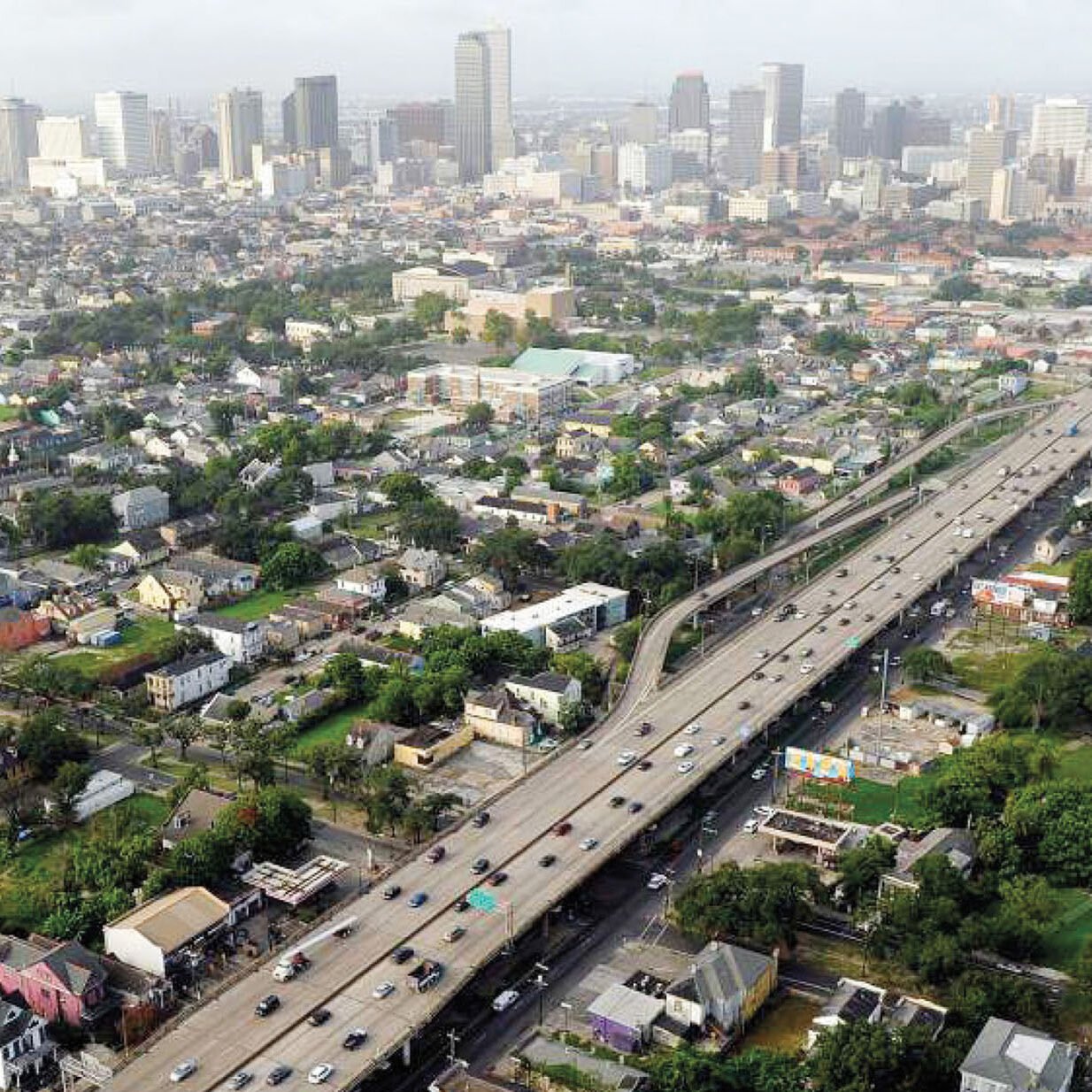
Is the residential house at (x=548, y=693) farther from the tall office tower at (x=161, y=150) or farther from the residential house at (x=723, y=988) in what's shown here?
the tall office tower at (x=161, y=150)

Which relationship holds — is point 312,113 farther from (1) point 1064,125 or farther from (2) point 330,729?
(2) point 330,729

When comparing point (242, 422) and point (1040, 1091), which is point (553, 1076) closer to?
point (1040, 1091)

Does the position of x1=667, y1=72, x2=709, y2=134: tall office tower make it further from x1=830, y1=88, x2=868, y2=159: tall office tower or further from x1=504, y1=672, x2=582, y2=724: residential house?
x1=504, y1=672, x2=582, y2=724: residential house

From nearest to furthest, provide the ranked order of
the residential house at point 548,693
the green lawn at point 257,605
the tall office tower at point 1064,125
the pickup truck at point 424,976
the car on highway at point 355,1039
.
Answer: the car on highway at point 355,1039 → the pickup truck at point 424,976 → the residential house at point 548,693 → the green lawn at point 257,605 → the tall office tower at point 1064,125

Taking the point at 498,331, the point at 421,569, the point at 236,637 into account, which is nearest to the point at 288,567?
the point at 421,569

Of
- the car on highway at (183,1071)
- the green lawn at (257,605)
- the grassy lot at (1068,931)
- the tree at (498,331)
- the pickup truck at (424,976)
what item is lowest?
the grassy lot at (1068,931)

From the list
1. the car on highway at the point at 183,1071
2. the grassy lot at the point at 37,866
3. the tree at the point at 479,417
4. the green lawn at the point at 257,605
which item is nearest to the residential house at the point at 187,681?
the green lawn at the point at 257,605

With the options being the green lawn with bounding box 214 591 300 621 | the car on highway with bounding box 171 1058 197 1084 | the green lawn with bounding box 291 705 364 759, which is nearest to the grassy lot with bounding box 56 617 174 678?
the green lawn with bounding box 214 591 300 621
